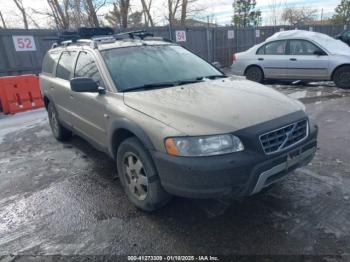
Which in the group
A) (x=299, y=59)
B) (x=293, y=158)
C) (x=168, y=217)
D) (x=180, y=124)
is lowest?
(x=168, y=217)

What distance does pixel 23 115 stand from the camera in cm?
803

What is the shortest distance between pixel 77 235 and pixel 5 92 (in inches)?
258

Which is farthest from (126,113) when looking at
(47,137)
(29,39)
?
(29,39)

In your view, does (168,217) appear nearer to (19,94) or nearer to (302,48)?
(19,94)

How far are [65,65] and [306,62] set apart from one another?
6.89 meters

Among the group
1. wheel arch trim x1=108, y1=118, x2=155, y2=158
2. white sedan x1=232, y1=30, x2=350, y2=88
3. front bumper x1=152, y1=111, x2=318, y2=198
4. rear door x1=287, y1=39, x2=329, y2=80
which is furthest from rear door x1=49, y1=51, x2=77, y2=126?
rear door x1=287, y1=39, x2=329, y2=80

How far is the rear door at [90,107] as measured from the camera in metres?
3.49

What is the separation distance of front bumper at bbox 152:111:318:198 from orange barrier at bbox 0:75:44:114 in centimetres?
703

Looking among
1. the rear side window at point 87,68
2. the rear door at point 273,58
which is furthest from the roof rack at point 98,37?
the rear door at point 273,58

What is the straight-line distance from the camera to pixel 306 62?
8.68 metres

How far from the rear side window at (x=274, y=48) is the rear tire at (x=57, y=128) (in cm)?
681

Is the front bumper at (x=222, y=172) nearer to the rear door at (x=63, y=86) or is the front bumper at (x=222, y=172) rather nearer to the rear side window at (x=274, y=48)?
the rear door at (x=63, y=86)

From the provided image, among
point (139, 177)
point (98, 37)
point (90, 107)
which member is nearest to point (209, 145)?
point (139, 177)

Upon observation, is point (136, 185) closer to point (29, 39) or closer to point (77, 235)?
point (77, 235)
